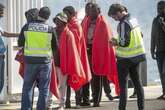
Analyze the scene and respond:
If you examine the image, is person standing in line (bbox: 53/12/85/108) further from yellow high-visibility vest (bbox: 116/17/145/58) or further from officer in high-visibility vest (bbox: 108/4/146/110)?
yellow high-visibility vest (bbox: 116/17/145/58)

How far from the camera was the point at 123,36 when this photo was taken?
9883 millimetres

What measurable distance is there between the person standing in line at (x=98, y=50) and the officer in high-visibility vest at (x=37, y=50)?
1772mm

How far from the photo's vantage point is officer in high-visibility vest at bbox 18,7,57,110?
10039 mm

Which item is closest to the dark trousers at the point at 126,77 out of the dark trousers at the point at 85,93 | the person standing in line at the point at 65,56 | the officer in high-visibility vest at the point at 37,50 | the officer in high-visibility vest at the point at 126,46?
the officer in high-visibility vest at the point at 126,46

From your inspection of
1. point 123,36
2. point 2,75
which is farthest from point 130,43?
point 2,75

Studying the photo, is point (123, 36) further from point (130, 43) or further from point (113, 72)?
point (113, 72)

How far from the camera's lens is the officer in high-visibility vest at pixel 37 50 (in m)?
10.0

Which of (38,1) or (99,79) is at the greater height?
(38,1)

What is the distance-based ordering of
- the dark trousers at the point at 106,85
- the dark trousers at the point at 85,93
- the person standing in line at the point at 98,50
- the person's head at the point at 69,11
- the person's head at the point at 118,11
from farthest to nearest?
1. the dark trousers at the point at 106,85
2. the dark trousers at the point at 85,93
3. the person standing in line at the point at 98,50
4. the person's head at the point at 69,11
5. the person's head at the point at 118,11

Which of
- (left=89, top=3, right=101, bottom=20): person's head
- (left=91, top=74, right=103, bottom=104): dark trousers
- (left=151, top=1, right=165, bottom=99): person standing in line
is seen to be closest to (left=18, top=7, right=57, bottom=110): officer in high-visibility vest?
(left=89, top=3, right=101, bottom=20): person's head

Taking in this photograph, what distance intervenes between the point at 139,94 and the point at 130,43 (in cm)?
88

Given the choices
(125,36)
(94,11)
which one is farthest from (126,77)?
(94,11)

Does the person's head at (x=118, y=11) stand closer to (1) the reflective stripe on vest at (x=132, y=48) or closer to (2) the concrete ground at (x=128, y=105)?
(1) the reflective stripe on vest at (x=132, y=48)

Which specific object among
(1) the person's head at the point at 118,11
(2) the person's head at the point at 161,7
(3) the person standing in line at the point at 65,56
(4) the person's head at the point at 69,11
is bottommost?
(3) the person standing in line at the point at 65,56
